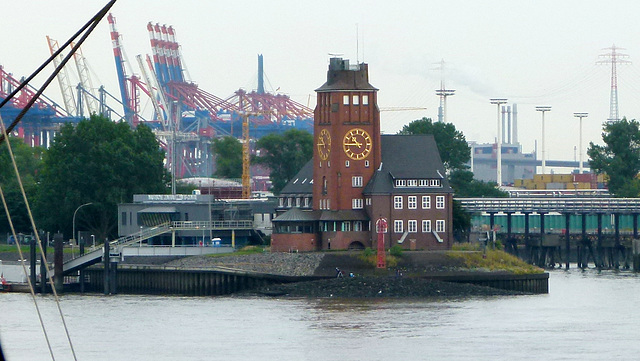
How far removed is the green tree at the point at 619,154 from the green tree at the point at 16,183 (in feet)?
192

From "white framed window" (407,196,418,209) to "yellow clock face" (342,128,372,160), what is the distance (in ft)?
13.6

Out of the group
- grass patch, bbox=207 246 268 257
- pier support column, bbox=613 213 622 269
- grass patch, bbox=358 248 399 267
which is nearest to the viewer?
grass patch, bbox=358 248 399 267

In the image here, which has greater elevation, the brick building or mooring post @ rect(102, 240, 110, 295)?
the brick building

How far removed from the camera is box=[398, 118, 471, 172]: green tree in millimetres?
154250

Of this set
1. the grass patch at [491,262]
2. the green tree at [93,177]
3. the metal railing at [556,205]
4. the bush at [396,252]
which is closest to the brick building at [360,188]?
the grass patch at [491,262]

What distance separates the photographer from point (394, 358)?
5531cm

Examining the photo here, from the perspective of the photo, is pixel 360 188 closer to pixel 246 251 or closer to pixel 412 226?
pixel 412 226

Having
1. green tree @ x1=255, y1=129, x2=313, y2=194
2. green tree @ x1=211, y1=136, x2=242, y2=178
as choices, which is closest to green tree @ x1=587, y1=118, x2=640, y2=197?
green tree @ x1=255, y1=129, x2=313, y2=194

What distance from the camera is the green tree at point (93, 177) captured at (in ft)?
399

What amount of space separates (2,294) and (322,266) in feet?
67.2

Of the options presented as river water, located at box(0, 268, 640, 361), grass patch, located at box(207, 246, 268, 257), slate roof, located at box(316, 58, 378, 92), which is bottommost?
river water, located at box(0, 268, 640, 361)

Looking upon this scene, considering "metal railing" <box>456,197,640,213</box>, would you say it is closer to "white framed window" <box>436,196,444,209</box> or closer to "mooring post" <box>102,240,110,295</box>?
"white framed window" <box>436,196,444,209</box>

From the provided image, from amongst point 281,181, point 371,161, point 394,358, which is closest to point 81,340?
point 394,358

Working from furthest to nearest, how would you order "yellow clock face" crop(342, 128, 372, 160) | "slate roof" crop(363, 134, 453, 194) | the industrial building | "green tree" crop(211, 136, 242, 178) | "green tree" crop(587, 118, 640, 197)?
"green tree" crop(211, 136, 242, 178)
"green tree" crop(587, 118, 640, 197)
the industrial building
"yellow clock face" crop(342, 128, 372, 160)
"slate roof" crop(363, 134, 453, 194)
